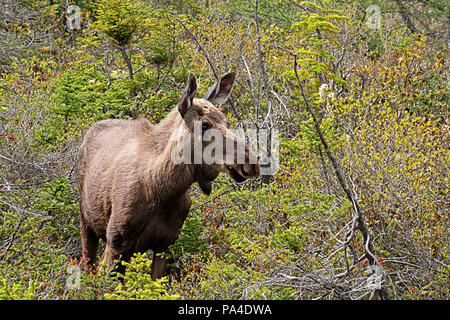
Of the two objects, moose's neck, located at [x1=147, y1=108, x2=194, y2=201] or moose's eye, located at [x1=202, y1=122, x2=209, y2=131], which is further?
moose's neck, located at [x1=147, y1=108, x2=194, y2=201]

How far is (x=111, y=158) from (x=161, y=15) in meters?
5.31

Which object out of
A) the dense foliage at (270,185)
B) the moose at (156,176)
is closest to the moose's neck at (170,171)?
the moose at (156,176)

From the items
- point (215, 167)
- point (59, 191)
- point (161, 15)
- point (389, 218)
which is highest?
point (215, 167)

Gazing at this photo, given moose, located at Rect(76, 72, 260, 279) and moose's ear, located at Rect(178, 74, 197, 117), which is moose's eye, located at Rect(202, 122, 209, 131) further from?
moose's ear, located at Rect(178, 74, 197, 117)

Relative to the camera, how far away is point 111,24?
32.3 feet

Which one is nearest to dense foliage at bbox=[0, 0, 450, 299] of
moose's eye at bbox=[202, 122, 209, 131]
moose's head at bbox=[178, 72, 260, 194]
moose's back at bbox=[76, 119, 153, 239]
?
moose's back at bbox=[76, 119, 153, 239]

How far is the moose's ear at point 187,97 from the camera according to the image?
17.1 ft

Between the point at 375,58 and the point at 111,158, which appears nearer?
the point at 111,158

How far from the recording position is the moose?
5363 mm

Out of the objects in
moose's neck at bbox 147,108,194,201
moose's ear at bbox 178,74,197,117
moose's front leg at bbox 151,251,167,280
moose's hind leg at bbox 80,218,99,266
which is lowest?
moose's hind leg at bbox 80,218,99,266

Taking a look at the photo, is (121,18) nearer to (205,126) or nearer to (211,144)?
(205,126)

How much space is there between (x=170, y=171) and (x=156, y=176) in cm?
17

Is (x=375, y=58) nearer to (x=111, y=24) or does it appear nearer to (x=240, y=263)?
(x=111, y=24)
